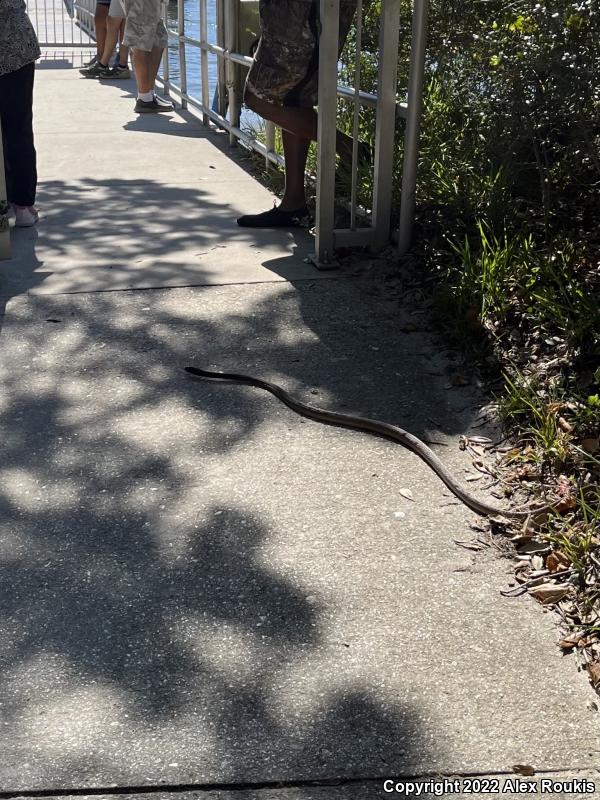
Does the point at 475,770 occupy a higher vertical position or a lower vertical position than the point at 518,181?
lower

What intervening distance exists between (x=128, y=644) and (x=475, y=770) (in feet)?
3.18

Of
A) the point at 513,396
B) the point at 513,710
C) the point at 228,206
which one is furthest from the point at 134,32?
the point at 513,710

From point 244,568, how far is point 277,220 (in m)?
3.87

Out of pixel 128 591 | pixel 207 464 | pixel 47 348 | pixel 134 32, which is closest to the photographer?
pixel 128 591

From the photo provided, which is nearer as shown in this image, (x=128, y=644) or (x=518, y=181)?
(x=128, y=644)

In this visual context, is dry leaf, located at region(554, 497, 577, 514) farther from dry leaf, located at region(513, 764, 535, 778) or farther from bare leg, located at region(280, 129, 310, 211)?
bare leg, located at region(280, 129, 310, 211)

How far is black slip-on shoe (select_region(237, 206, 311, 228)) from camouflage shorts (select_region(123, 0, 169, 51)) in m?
5.30

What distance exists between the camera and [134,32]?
11023mm

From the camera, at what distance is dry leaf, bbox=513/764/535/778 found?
7.55 feet

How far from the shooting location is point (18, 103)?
618cm

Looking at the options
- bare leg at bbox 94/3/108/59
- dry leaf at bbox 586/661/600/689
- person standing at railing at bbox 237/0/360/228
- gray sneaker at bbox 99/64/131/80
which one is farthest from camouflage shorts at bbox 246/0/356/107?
bare leg at bbox 94/3/108/59

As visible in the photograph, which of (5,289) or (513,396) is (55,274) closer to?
(5,289)

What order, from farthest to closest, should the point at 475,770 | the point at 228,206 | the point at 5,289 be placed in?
the point at 228,206
the point at 5,289
the point at 475,770

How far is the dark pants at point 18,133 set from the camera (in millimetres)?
6141
